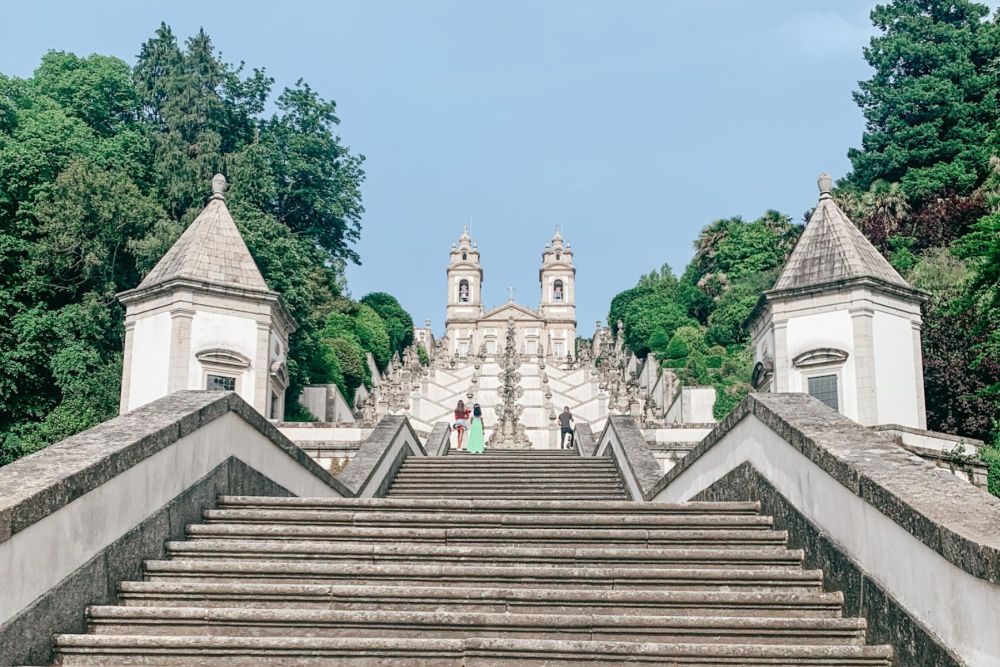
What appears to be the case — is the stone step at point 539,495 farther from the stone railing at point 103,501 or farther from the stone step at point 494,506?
the stone railing at point 103,501

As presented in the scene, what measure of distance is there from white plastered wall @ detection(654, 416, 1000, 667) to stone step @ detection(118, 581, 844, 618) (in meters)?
0.42

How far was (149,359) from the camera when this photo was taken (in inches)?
948

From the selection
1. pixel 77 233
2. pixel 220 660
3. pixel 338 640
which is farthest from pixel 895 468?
pixel 77 233

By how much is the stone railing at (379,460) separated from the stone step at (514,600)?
5417 mm

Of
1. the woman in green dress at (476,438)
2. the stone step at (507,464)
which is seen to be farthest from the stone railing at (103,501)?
the woman in green dress at (476,438)

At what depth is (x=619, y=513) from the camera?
7520mm

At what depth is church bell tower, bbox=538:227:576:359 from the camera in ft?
346

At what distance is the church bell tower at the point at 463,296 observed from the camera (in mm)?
107375

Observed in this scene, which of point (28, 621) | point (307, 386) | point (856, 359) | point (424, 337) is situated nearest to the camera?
point (28, 621)

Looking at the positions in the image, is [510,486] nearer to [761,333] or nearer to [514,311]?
[761,333]

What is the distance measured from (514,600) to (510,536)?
1.23m

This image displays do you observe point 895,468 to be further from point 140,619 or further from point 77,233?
point 77,233

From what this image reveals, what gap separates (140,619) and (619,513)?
11.4 ft

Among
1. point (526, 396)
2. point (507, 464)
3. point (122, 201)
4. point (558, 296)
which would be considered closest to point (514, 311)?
point (558, 296)
